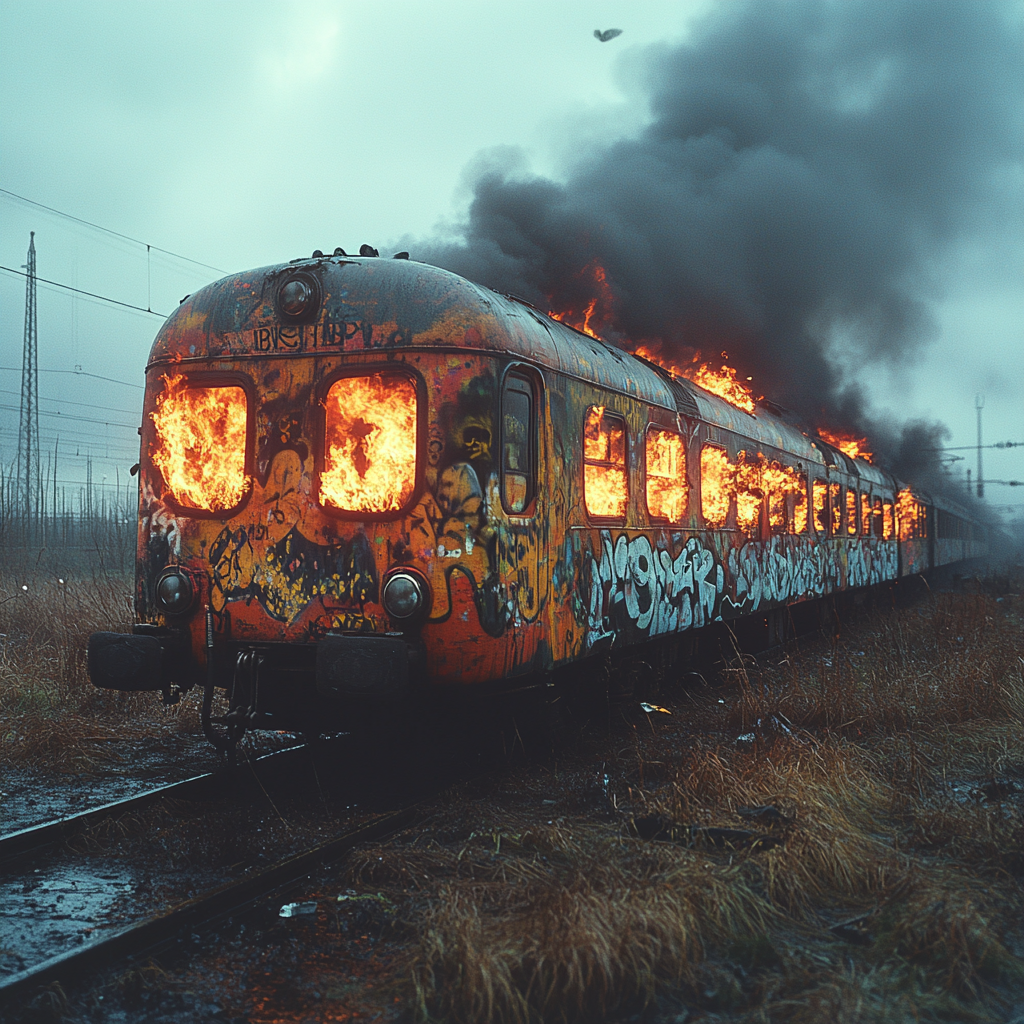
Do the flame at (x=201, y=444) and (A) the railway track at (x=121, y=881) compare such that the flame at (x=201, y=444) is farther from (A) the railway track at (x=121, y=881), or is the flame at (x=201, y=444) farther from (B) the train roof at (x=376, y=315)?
(A) the railway track at (x=121, y=881)

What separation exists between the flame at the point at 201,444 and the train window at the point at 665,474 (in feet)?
10.8

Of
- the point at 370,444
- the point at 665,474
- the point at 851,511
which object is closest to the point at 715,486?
the point at 665,474

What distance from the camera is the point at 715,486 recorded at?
30.2ft

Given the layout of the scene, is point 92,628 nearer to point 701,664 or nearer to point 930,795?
point 701,664

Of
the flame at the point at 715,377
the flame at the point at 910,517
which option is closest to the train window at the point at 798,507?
the flame at the point at 715,377

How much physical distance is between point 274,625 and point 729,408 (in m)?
6.25

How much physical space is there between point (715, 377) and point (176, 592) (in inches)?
347

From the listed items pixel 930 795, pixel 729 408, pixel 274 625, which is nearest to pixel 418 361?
pixel 274 625

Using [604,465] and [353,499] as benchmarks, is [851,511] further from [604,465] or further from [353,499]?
[353,499]

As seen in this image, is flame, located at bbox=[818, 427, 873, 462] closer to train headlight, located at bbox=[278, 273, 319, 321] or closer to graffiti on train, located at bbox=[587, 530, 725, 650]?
graffiti on train, located at bbox=[587, 530, 725, 650]

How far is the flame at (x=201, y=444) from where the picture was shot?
570cm

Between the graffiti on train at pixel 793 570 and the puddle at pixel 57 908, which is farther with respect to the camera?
the graffiti on train at pixel 793 570

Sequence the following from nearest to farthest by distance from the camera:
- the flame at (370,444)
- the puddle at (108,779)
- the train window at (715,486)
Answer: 1. the flame at (370,444)
2. the puddle at (108,779)
3. the train window at (715,486)

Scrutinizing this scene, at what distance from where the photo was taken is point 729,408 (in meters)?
10.2
